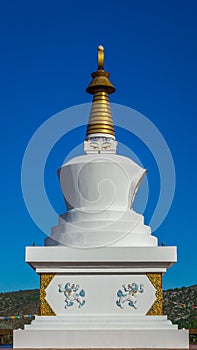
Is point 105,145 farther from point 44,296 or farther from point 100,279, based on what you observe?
point 44,296

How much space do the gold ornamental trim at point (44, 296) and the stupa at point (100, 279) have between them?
0.07ft

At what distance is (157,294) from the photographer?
552 inches

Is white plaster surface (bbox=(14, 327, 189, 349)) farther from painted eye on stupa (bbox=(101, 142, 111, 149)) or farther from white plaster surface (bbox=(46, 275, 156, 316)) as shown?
painted eye on stupa (bbox=(101, 142, 111, 149))

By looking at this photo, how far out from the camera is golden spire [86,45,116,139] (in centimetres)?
1653

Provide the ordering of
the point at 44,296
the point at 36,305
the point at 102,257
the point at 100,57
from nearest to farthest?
the point at 102,257 → the point at 44,296 → the point at 100,57 → the point at 36,305

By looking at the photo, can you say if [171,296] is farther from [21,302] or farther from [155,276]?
[155,276]

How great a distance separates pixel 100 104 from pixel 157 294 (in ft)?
18.3

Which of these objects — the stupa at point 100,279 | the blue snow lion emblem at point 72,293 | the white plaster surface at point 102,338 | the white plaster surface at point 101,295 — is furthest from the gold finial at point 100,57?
the white plaster surface at point 102,338

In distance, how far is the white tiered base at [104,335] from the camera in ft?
43.8

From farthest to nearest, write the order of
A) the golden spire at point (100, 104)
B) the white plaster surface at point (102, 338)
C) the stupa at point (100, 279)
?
1. the golden spire at point (100, 104)
2. the stupa at point (100, 279)
3. the white plaster surface at point (102, 338)

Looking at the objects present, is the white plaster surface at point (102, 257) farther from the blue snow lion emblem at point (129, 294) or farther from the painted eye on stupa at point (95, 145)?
the painted eye on stupa at point (95, 145)

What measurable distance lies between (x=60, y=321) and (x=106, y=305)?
1094mm

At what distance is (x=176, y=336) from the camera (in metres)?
13.4

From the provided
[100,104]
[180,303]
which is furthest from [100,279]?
[180,303]
